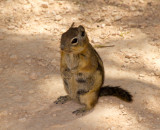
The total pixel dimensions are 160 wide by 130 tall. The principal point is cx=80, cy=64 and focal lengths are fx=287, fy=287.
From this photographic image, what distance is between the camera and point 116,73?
4449 mm

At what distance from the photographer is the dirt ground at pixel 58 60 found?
346 cm

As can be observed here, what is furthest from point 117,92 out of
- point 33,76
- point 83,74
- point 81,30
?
point 33,76

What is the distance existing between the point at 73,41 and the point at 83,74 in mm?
555

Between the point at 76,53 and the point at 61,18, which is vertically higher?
the point at 76,53

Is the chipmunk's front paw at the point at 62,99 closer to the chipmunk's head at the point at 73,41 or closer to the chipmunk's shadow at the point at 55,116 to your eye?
the chipmunk's shadow at the point at 55,116

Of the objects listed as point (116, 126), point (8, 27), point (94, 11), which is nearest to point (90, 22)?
point (94, 11)

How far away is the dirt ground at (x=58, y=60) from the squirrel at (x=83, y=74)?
14cm

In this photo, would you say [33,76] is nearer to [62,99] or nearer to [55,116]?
[62,99]

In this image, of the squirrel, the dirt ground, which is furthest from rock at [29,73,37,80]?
the squirrel

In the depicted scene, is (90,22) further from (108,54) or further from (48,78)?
(48,78)

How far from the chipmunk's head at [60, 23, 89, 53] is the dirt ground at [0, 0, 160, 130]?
2.87ft

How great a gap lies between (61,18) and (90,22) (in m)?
0.60

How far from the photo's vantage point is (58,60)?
4.75m

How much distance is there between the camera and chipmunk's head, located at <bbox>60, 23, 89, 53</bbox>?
119 inches
